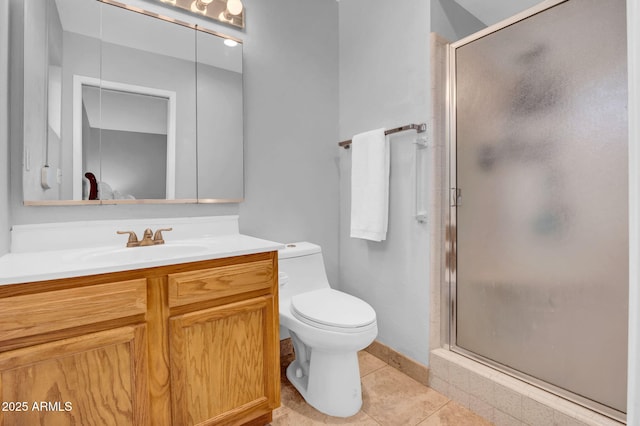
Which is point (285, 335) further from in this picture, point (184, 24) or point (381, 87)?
point (184, 24)

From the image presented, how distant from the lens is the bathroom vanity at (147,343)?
98 cm

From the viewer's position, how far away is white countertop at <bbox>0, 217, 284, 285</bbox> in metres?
1.01

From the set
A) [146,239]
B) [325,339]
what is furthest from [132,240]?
[325,339]

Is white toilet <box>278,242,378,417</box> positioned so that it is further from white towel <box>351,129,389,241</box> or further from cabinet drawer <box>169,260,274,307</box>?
white towel <box>351,129,389,241</box>

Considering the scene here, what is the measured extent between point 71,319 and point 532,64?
6.66ft

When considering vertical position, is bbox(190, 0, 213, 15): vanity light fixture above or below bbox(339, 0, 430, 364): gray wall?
above

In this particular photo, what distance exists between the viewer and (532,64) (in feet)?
4.85

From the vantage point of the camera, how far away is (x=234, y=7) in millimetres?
1872

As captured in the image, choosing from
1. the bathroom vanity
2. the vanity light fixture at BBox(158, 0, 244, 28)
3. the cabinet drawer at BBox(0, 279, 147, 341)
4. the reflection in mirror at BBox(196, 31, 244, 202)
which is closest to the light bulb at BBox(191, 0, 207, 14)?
the vanity light fixture at BBox(158, 0, 244, 28)

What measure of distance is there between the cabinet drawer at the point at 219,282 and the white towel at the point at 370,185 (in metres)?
0.78

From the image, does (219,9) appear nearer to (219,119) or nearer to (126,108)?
(219,119)

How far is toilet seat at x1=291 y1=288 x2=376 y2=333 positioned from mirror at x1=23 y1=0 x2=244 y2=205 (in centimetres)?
70

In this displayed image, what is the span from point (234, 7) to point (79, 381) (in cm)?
190

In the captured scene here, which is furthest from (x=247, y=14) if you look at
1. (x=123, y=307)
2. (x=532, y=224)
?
(x=532, y=224)
